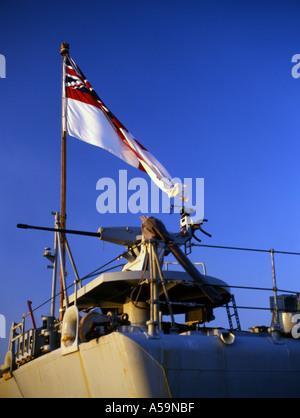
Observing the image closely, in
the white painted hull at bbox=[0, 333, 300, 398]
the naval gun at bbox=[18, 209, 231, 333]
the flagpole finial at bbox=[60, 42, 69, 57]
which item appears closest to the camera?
the white painted hull at bbox=[0, 333, 300, 398]

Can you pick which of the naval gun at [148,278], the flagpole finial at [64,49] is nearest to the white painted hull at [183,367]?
the naval gun at [148,278]

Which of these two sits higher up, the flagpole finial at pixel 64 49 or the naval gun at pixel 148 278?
the flagpole finial at pixel 64 49

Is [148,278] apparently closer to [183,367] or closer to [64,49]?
[183,367]

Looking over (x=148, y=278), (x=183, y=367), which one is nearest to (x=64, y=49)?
(x=148, y=278)

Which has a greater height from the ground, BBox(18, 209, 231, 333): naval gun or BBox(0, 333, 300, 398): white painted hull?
BBox(18, 209, 231, 333): naval gun

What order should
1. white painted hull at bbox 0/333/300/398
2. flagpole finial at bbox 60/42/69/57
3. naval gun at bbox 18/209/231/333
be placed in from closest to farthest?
→ white painted hull at bbox 0/333/300/398, naval gun at bbox 18/209/231/333, flagpole finial at bbox 60/42/69/57

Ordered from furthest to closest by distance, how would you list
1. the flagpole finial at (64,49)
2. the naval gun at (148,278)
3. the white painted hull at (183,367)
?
the flagpole finial at (64,49) → the naval gun at (148,278) → the white painted hull at (183,367)

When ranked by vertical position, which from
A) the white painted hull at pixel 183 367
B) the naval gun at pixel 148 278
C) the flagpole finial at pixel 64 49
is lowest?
the white painted hull at pixel 183 367

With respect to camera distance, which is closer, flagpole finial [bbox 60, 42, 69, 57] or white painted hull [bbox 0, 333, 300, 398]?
white painted hull [bbox 0, 333, 300, 398]

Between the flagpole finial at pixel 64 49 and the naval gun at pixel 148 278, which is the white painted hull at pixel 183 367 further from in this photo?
the flagpole finial at pixel 64 49

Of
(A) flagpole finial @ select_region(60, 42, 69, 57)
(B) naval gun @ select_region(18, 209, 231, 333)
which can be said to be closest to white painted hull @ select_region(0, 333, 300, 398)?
(B) naval gun @ select_region(18, 209, 231, 333)

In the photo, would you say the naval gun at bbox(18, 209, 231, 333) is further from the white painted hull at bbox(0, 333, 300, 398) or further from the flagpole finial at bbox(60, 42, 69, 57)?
the flagpole finial at bbox(60, 42, 69, 57)

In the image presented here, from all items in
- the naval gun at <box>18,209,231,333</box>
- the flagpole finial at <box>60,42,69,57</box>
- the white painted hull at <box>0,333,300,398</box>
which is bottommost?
the white painted hull at <box>0,333,300,398</box>
